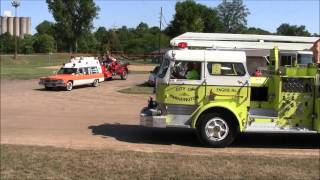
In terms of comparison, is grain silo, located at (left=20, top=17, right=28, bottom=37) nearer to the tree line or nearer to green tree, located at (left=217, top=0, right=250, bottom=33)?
the tree line

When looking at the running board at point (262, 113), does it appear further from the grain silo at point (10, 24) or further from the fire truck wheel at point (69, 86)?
the fire truck wheel at point (69, 86)

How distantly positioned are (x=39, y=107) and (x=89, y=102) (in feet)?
11.1

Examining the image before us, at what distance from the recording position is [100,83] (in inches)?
1503

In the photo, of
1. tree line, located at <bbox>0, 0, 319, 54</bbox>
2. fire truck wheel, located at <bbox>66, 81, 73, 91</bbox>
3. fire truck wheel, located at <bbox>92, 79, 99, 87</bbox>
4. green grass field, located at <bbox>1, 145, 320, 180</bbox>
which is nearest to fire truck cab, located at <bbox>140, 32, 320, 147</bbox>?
green grass field, located at <bbox>1, 145, 320, 180</bbox>

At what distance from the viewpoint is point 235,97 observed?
502 inches

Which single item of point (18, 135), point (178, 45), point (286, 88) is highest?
point (178, 45)

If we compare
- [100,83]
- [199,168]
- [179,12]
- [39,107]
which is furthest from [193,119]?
[179,12]

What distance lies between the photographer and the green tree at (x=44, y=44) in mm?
82219

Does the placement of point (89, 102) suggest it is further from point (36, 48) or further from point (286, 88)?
point (36, 48)

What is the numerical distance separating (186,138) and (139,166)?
17.6 feet

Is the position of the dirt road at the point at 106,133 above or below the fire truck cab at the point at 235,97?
below

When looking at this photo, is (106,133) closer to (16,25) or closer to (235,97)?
(235,97)

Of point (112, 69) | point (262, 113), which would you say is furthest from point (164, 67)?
point (112, 69)

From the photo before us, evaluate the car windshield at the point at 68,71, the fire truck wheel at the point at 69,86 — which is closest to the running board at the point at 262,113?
the fire truck wheel at the point at 69,86
